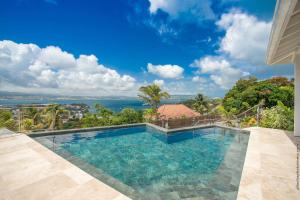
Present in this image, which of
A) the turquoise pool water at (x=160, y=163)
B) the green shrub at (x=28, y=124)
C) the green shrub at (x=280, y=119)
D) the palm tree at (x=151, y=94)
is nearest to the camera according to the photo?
the turquoise pool water at (x=160, y=163)

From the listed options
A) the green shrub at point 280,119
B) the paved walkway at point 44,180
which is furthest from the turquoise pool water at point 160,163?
the green shrub at point 280,119

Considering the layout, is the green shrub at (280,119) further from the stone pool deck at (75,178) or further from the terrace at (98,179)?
the stone pool deck at (75,178)

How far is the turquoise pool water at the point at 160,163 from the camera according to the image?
4.00m

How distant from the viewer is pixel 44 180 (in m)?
3.48

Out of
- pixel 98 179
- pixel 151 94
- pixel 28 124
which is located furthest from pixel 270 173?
pixel 151 94

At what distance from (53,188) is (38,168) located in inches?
50.0

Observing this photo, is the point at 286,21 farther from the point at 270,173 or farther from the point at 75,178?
the point at 75,178

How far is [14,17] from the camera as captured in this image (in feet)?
49.4

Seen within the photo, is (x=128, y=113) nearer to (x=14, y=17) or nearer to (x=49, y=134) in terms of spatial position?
(x=49, y=134)

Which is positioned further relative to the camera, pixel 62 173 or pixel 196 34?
pixel 196 34

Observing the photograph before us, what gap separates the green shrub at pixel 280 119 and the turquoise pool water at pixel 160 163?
199cm

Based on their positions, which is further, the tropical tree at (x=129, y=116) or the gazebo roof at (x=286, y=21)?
the tropical tree at (x=129, y=116)

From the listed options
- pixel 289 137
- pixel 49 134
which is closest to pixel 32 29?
pixel 49 134

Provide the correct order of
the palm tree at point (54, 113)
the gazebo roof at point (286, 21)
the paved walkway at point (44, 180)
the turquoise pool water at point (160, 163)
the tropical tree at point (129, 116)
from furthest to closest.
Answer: the tropical tree at point (129, 116), the palm tree at point (54, 113), the turquoise pool water at point (160, 163), the paved walkway at point (44, 180), the gazebo roof at point (286, 21)
